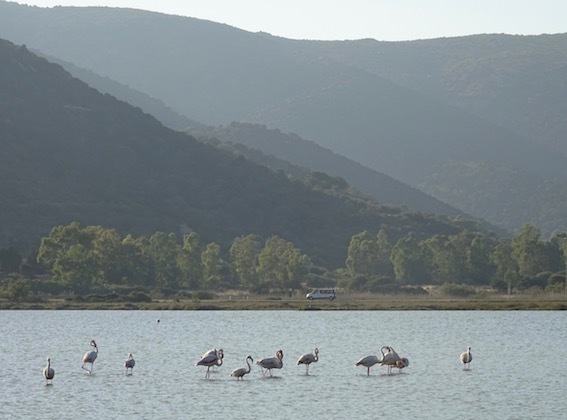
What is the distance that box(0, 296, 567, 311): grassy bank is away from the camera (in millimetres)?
109562

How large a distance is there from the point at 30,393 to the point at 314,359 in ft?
42.2

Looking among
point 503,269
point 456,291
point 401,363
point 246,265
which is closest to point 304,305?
point 456,291

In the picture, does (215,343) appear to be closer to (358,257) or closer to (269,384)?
(269,384)

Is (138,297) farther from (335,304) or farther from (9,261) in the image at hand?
(9,261)

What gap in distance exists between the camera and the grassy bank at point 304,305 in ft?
359

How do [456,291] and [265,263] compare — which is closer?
[456,291]

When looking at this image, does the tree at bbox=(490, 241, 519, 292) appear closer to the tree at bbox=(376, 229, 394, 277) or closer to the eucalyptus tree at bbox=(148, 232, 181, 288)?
the tree at bbox=(376, 229, 394, 277)

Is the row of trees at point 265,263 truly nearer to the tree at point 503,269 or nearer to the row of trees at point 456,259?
the tree at point 503,269

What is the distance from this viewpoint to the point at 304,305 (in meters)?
113

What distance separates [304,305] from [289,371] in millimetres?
56379

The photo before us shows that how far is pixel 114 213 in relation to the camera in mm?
177125

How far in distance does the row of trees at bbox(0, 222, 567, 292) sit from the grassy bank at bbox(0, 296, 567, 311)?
395 inches

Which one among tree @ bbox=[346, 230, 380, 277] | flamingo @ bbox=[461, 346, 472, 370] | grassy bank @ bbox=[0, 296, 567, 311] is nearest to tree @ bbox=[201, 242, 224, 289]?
grassy bank @ bbox=[0, 296, 567, 311]

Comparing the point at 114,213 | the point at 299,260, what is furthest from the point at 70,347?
the point at 114,213
